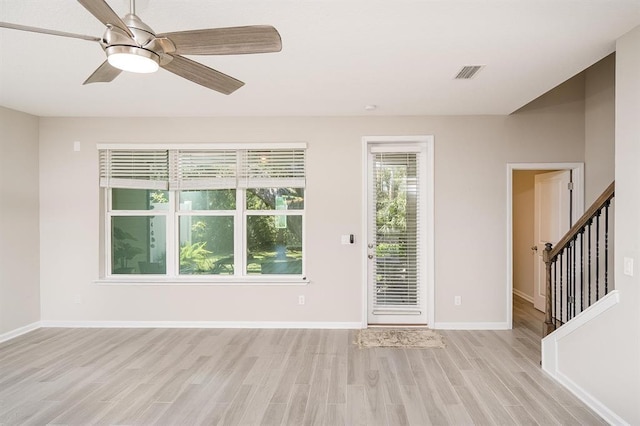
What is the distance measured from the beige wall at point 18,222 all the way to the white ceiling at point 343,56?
0.34 meters

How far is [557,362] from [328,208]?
274 centimetres

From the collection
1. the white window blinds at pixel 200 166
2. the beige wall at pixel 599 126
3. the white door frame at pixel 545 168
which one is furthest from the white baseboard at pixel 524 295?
the white window blinds at pixel 200 166

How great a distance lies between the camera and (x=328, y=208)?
14.3 feet

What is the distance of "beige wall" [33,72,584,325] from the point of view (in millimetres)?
4273

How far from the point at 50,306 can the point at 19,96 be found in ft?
8.42

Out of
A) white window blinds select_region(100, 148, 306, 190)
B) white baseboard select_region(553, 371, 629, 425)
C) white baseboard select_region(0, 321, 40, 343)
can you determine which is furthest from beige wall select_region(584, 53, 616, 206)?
white baseboard select_region(0, 321, 40, 343)

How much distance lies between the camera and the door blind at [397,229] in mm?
4473

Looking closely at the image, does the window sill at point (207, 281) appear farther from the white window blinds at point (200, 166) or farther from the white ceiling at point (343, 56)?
the white ceiling at point (343, 56)

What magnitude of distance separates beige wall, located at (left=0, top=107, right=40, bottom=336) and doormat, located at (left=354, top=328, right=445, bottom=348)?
4.04 metres

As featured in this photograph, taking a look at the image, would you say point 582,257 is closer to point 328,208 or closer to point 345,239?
point 345,239

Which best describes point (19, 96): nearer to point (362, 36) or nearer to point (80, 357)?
point (80, 357)

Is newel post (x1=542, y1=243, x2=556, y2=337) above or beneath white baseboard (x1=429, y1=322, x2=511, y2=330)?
above

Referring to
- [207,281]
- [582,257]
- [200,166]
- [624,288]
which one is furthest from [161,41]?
[582,257]

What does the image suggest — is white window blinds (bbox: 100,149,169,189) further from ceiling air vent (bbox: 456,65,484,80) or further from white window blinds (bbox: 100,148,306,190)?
ceiling air vent (bbox: 456,65,484,80)
